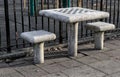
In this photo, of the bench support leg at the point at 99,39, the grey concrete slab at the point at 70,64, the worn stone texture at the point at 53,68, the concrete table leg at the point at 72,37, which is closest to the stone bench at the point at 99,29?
the bench support leg at the point at 99,39

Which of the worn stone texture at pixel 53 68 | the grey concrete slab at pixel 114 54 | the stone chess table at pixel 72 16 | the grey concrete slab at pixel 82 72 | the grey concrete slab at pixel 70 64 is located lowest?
the grey concrete slab at pixel 82 72

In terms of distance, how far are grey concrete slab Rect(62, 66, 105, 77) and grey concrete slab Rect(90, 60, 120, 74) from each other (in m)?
0.18

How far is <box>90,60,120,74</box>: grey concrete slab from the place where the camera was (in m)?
5.45

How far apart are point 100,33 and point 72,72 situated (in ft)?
5.12

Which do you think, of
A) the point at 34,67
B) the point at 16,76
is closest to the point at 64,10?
the point at 34,67

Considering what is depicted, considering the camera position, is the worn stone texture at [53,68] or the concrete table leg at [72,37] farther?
the concrete table leg at [72,37]

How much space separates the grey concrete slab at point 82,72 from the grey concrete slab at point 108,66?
0.18 metres

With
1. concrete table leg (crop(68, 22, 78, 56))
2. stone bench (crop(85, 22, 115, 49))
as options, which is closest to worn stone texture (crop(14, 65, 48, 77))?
concrete table leg (crop(68, 22, 78, 56))

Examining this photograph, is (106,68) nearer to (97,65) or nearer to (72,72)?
(97,65)

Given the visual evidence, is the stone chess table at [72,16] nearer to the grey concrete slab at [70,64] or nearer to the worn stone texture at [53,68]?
the grey concrete slab at [70,64]

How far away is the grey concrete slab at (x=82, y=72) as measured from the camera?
17.0 ft

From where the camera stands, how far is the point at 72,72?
17.4 feet

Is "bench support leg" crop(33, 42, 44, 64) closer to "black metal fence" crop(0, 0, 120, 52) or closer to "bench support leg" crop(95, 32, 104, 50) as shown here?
"black metal fence" crop(0, 0, 120, 52)

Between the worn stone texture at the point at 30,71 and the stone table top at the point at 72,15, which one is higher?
the stone table top at the point at 72,15
